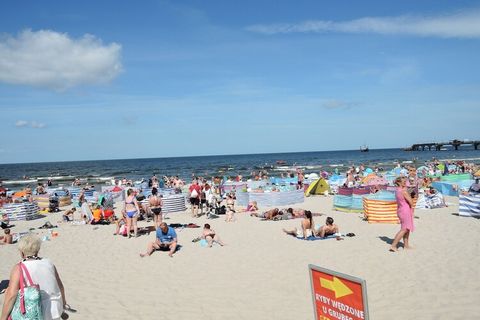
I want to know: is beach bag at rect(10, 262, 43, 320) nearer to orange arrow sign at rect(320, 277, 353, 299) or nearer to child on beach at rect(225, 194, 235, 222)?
orange arrow sign at rect(320, 277, 353, 299)

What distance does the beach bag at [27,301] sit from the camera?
10.6 feet

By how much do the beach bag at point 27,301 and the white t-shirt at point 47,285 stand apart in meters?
0.05

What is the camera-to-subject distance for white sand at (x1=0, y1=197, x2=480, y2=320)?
5.46 meters

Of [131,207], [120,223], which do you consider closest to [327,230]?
[131,207]

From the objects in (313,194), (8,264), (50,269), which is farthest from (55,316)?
(313,194)

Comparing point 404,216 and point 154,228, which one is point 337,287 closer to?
point 404,216

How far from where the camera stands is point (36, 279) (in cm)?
331

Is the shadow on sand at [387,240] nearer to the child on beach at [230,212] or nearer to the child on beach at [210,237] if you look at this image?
the child on beach at [210,237]

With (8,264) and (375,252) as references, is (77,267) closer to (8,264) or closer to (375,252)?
(8,264)

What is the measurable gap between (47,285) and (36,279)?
0.36 feet

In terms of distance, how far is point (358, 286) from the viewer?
2.71 metres

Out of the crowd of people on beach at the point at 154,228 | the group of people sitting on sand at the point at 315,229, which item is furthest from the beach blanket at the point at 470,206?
the group of people sitting on sand at the point at 315,229

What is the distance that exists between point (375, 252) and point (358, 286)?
589 cm

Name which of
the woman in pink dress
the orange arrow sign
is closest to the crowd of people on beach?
the woman in pink dress
